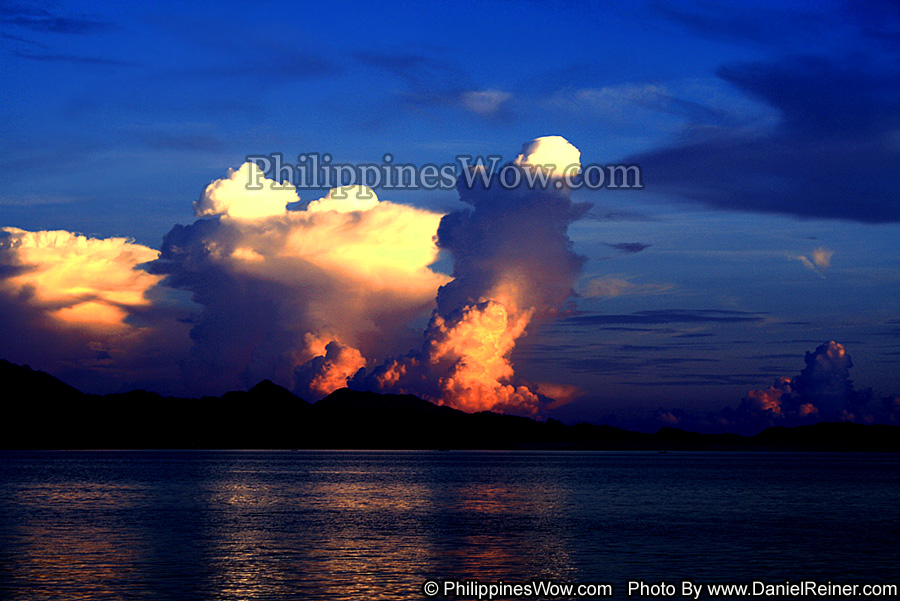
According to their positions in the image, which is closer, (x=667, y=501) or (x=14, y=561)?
(x=14, y=561)

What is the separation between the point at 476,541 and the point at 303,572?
58.9 ft

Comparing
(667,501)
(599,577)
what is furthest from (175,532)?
(667,501)

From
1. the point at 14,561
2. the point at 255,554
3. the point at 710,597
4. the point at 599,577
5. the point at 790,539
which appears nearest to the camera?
the point at 710,597

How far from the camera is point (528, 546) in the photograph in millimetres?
59406

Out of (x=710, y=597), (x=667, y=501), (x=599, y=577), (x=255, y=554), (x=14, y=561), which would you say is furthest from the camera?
(x=667, y=501)

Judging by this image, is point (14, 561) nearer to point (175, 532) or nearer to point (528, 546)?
point (175, 532)

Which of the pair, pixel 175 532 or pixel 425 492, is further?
pixel 425 492

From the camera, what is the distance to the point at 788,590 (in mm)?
43375

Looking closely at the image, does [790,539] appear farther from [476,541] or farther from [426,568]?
[426,568]

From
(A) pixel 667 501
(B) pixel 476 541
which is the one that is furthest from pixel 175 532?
(A) pixel 667 501

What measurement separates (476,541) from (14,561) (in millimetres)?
28036

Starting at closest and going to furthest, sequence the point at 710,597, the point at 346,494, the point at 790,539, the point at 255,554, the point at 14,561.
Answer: the point at 710,597, the point at 14,561, the point at 255,554, the point at 790,539, the point at 346,494

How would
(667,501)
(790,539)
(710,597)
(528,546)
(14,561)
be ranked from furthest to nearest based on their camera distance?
(667,501) → (790,539) → (528,546) → (14,561) → (710,597)

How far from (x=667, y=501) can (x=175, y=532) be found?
193ft
